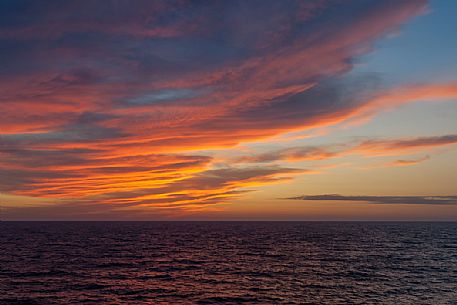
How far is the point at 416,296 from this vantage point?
42.7 metres

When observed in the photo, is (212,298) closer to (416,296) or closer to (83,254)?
(416,296)

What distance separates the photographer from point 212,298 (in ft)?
137

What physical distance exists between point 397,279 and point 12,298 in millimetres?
46282

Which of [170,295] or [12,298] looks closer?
[12,298]

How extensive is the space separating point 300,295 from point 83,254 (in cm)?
5146

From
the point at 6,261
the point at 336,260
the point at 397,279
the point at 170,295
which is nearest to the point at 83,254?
the point at 6,261

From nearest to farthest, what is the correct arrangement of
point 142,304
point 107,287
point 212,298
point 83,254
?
point 142,304, point 212,298, point 107,287, point 83,254

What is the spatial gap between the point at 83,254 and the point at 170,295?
42874mm

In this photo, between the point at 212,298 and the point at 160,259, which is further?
the point at 160,259

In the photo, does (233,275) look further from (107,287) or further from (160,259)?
(160,259)

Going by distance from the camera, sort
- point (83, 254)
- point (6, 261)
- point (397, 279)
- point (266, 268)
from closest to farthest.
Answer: point (397, 279) → point (266, 268) → point (6, 261) → point (83, 254)

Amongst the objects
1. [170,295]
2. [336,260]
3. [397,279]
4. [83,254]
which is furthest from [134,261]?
[397,279]

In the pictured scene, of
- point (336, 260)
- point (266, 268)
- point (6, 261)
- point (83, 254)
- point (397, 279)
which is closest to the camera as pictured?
point (397, 279)

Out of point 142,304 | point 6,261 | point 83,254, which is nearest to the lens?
point 142,304
